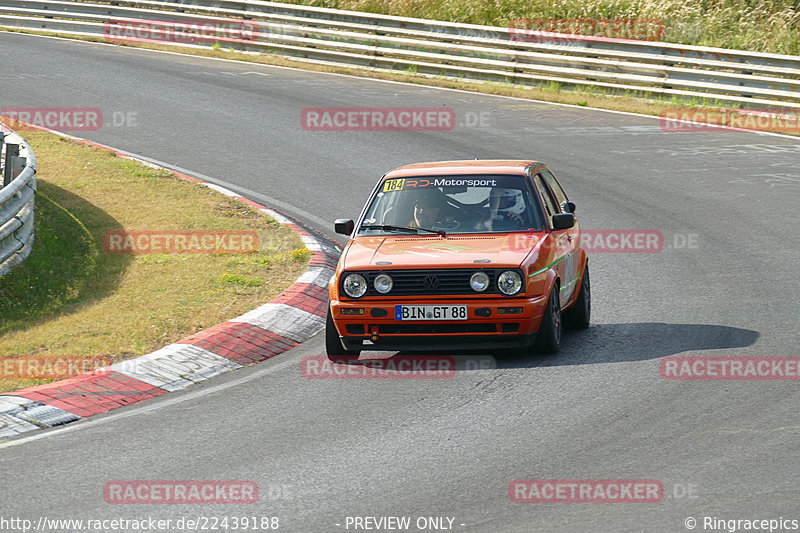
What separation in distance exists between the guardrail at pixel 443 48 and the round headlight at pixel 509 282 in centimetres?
1408

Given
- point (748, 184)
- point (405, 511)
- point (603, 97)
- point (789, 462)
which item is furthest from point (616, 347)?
point (603, 97)

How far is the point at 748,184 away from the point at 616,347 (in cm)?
795

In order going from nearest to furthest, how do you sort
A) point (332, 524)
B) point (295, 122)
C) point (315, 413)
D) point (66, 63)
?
1. point (332, 524)
2. point (315, 413)
3. point (295, 122)
4. point (66, 63)

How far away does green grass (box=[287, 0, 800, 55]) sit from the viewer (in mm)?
24781

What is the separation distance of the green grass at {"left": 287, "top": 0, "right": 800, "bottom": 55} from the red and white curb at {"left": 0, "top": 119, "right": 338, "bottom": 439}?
16599 millimetres

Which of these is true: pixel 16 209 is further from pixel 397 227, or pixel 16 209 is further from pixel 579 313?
pixel 579 313

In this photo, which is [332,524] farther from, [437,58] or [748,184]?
[437,58]

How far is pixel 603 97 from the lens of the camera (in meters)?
23.2

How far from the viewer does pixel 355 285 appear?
8.76 m

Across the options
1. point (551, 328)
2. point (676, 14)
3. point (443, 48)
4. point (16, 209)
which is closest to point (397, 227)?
point (551, 328)

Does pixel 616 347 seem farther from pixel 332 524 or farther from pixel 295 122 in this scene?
pixel 295 122

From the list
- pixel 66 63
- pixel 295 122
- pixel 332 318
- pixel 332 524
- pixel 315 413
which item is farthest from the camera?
pixel 66 63

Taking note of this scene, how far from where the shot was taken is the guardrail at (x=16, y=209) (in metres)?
10.8

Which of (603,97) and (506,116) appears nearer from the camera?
(506,116)
